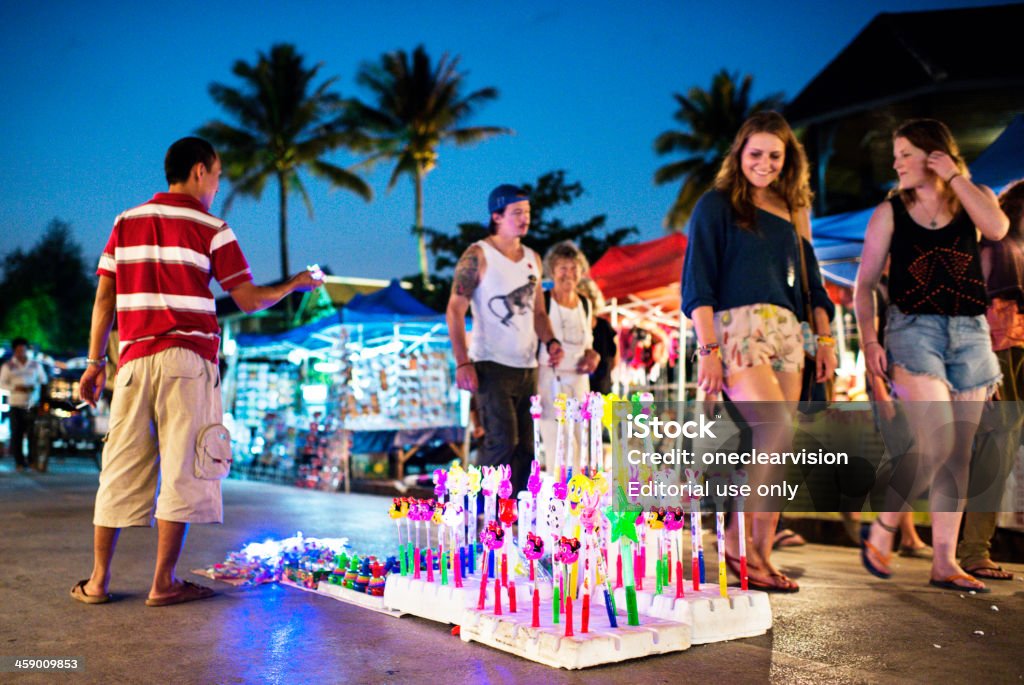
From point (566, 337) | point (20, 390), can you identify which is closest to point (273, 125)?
point (20, 390)

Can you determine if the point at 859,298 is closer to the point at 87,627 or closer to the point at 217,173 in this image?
the point at 217,173

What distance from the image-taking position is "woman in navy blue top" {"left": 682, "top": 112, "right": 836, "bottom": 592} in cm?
424

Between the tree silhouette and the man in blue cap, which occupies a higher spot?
the tree silhouette

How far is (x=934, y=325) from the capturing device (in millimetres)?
4477

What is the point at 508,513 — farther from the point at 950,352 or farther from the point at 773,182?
the point at 950,352

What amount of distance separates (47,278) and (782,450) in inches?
2616

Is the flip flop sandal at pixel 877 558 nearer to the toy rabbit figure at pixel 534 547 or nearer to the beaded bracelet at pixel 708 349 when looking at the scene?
the beaded bracelet at pixel 708 349

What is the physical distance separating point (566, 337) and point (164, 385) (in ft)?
9.79

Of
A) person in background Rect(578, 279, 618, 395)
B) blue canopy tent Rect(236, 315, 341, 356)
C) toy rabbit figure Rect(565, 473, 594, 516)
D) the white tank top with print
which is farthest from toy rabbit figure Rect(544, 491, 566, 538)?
blue canopy tent Rect(236, 315, 341, 356)

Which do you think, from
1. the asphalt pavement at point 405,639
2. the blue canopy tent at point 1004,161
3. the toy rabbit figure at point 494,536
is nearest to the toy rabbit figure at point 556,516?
the toy rabbit figure at point 494,536

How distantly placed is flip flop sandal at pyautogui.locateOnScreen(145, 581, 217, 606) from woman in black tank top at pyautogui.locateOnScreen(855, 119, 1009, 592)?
2.96m

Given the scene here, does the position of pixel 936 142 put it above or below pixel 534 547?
above

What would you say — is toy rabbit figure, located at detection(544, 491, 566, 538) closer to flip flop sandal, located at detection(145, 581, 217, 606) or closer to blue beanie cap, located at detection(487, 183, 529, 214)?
flip flop sandal, located at detection(145, 581, 217, 606)

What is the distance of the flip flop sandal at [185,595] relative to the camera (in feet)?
13.1
